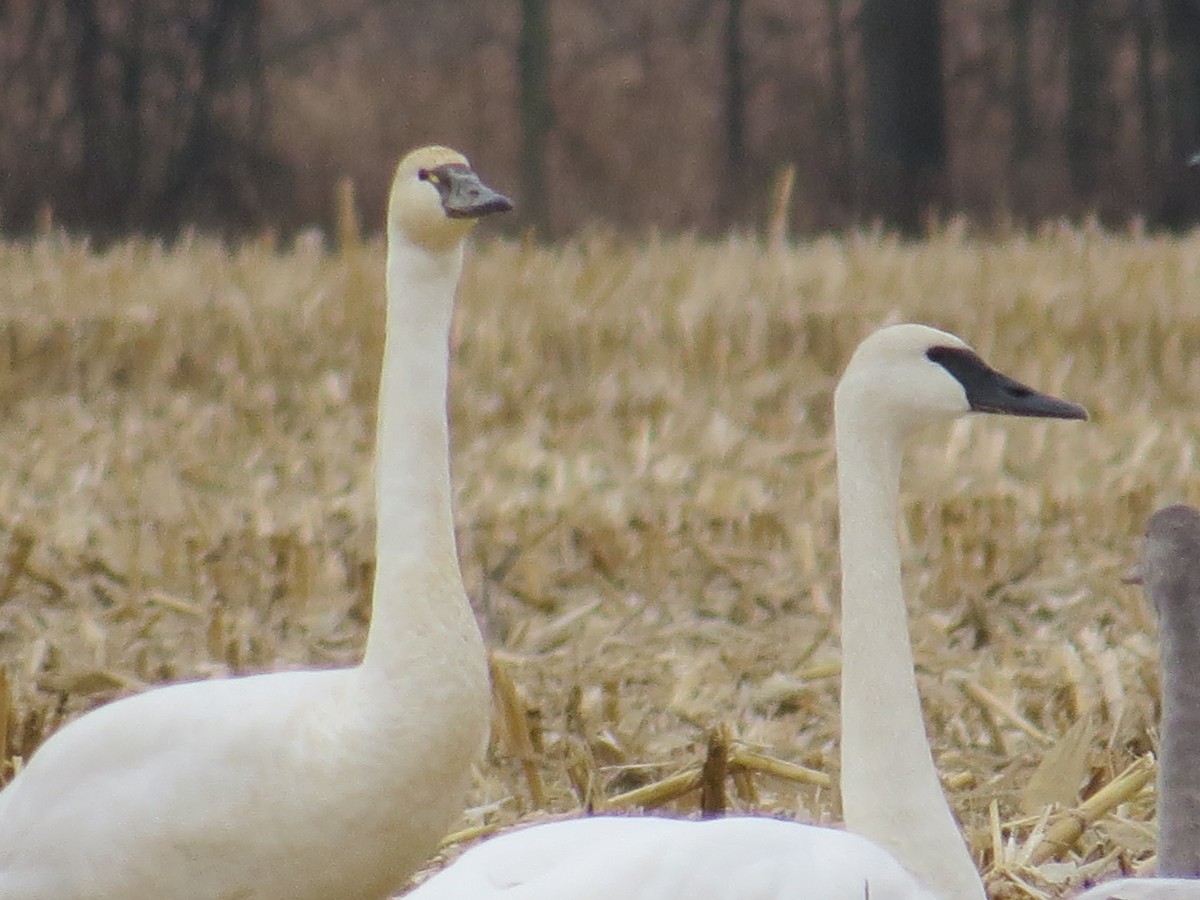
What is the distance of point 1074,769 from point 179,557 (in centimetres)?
199

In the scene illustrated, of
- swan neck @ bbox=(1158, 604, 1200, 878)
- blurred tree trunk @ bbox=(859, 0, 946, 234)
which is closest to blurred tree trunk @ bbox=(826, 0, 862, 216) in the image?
blurred tree trunk @ bbox=(859, 0, 946, 234)

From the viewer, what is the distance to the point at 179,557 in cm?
487

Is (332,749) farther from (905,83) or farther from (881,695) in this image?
(905,83)

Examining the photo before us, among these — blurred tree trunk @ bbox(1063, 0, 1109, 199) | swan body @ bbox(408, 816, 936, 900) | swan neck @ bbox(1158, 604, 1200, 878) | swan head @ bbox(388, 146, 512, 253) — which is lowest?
swan neck @ bbox(1158, 604, 1200, 878)

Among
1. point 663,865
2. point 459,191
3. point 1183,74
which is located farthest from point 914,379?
point 1183,74

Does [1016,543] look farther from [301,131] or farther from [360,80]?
[360,80]

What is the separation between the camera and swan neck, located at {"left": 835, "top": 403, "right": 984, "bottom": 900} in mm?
2783

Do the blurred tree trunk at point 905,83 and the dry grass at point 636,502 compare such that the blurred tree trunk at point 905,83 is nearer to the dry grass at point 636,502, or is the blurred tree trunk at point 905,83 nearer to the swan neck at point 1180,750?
the dry grass at point 636,502

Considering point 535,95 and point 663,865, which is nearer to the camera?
point 663,865

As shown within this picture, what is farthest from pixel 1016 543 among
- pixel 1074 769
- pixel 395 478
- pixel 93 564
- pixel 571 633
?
pixel 395 478

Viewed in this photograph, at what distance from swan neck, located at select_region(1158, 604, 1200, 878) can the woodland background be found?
767 cm

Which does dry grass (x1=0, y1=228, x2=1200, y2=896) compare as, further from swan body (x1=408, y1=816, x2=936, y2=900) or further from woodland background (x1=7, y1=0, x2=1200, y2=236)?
woodland background (x1=7, y1=0, x2=1200, y2=236)

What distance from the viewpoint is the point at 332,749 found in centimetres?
287

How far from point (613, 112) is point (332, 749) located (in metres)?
14.4
